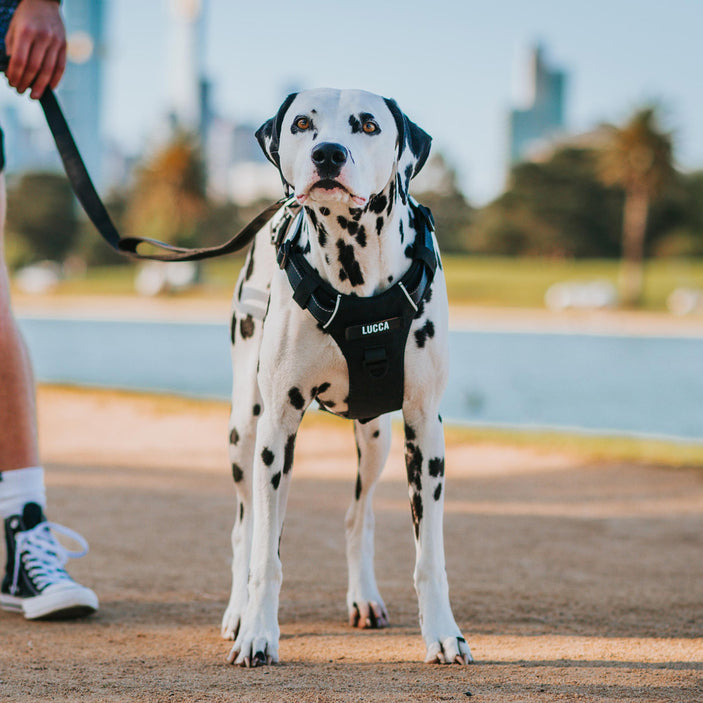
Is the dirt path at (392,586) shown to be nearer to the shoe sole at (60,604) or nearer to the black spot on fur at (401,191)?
the shoe sole at (60,604)

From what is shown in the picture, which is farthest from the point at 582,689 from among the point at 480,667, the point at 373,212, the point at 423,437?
the point at 373,212

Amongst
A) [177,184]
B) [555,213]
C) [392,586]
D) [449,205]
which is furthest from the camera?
[449,205]

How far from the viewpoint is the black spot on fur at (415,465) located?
119 inches

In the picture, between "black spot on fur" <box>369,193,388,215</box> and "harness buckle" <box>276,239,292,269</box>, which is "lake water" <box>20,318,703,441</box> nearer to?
"harness buckle" <box>276,239,292,269</box>

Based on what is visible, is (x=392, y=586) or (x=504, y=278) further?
(x=504, y=278)

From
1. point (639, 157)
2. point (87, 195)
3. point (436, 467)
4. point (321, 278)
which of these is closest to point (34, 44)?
point (87, 195)

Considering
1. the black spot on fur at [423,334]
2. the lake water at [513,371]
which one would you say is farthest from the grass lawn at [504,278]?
the black spot on fur at [423,334]

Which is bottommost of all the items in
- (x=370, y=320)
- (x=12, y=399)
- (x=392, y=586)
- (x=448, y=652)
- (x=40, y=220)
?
(x=392, y=586)

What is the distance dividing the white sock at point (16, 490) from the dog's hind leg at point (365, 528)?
123cm

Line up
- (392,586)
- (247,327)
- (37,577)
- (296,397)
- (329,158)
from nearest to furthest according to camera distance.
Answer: (329,158) → (296,397) → (247,327) → (37,577) → (392,586)

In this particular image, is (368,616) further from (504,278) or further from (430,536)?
(504,278)

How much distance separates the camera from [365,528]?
11.7ft

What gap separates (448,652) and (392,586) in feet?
4.08

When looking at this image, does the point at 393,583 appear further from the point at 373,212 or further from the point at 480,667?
the point at 373,212
